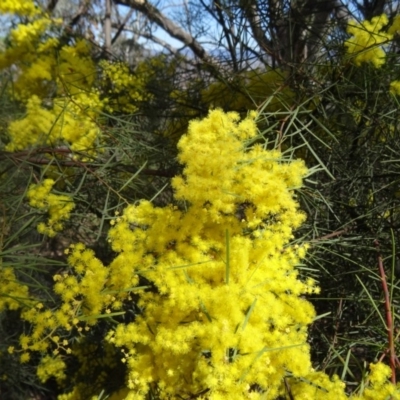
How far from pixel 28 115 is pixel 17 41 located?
0.54 meters

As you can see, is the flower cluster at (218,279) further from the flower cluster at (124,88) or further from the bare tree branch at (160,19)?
the bare tree branch at (160,19)

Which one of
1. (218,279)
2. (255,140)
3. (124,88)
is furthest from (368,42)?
(124,88)

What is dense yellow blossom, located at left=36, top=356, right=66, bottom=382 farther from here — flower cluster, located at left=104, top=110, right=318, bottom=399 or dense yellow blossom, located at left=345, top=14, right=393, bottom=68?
dense yellow blossom, located at left=345, top=14, right=393, bottom=68

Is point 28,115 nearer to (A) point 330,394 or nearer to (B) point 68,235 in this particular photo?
(B) point 68,235

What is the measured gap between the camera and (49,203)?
83 cm

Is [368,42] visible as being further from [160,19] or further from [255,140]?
[160,19]

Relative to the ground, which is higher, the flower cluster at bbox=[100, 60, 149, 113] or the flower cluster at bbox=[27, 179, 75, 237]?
the flower cluster at bbox=[100, 60, 149, 113]

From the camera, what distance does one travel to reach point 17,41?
167 cm

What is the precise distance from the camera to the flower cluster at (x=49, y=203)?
0.81 m

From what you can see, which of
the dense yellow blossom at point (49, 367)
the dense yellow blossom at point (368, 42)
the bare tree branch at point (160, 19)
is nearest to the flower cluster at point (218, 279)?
the dense yellow blossom at point (368, 42)

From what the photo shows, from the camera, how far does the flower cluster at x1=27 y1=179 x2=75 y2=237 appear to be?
81 centimetres

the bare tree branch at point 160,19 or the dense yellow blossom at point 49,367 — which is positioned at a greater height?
the bare tree branch at point 160,19

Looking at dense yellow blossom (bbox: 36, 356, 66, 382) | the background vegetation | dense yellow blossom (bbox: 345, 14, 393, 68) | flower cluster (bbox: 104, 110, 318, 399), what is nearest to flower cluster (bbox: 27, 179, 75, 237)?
the background vegetation

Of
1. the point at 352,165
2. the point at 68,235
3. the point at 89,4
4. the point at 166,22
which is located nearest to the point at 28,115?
the point at 68,235
